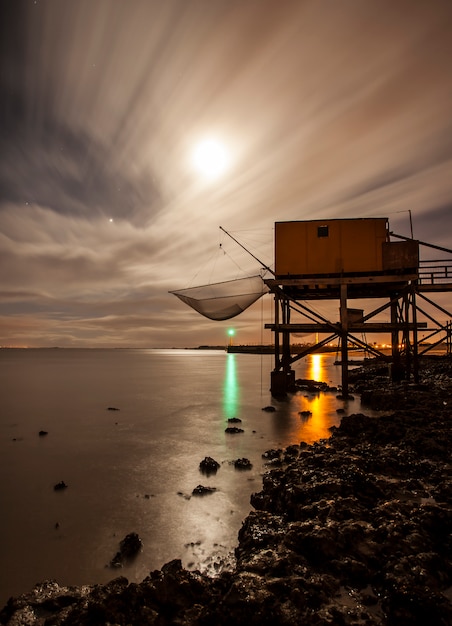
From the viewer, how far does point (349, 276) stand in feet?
54.2

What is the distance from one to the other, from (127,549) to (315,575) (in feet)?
9.83

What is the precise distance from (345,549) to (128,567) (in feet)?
10.0

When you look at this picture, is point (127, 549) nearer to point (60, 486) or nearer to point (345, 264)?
point (60, 486)

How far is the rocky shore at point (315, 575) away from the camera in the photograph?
10.8ft

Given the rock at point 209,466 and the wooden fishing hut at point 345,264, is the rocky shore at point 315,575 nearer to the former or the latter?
the rock at point 209,466

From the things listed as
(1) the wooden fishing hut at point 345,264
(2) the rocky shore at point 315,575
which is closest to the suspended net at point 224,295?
(1) the wooden fishing hut at point 345,264

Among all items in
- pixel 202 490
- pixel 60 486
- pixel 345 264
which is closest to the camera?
pixel 202 490

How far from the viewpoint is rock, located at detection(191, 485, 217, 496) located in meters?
7.31

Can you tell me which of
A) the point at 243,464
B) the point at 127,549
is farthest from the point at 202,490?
the point at 127,549

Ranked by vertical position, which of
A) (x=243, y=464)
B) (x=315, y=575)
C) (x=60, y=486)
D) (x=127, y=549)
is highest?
(x=315, y=575)

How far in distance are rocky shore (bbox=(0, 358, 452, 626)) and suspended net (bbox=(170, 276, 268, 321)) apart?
11.8 m

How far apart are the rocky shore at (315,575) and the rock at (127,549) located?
81 cm

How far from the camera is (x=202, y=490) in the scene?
292 inches

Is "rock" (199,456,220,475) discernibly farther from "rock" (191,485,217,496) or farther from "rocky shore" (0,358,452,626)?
"rocky shore" (0,358,452,626)
